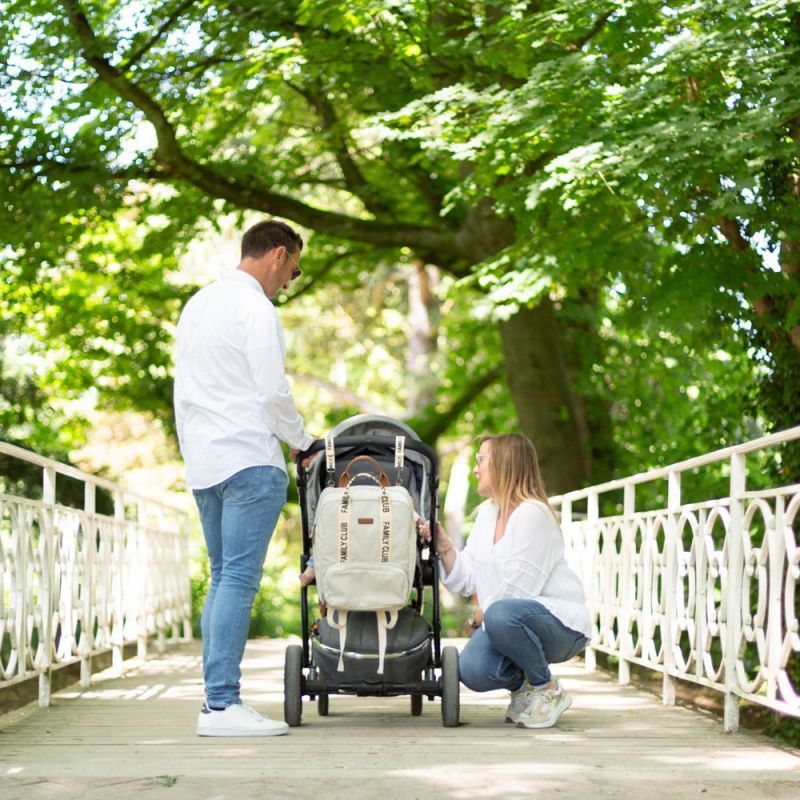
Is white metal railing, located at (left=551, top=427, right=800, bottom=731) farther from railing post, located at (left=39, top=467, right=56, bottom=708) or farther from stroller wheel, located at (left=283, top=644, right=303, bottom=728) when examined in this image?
railing post, located at (left=39, top=467, right=56, bottom=708)

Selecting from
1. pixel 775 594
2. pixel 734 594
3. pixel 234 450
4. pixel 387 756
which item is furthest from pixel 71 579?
pixel 775 594

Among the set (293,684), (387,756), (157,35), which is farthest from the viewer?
(157,35)

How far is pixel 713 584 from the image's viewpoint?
5.59 m

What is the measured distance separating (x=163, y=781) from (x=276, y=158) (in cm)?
1160

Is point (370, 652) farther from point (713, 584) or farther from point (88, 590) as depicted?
point (88, 590)

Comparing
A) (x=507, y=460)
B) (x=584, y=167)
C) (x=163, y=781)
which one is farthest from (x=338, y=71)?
(x=163, y=781)

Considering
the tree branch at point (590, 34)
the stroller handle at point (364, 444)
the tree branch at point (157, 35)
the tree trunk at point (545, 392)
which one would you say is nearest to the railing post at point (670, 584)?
the stroller handle at point (364, 444)

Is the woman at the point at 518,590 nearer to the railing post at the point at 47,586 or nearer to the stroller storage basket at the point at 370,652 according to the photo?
the stroller storage basket at the point at 370,652

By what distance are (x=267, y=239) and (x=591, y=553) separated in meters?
4.27

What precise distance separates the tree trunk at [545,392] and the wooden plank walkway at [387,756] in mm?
7552

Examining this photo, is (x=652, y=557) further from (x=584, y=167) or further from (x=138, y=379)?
(x=138, y=379)

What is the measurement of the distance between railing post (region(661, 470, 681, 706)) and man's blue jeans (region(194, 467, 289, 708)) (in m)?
2.16

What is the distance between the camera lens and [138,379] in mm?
→ 16391

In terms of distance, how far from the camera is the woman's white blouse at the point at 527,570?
17.3ft
